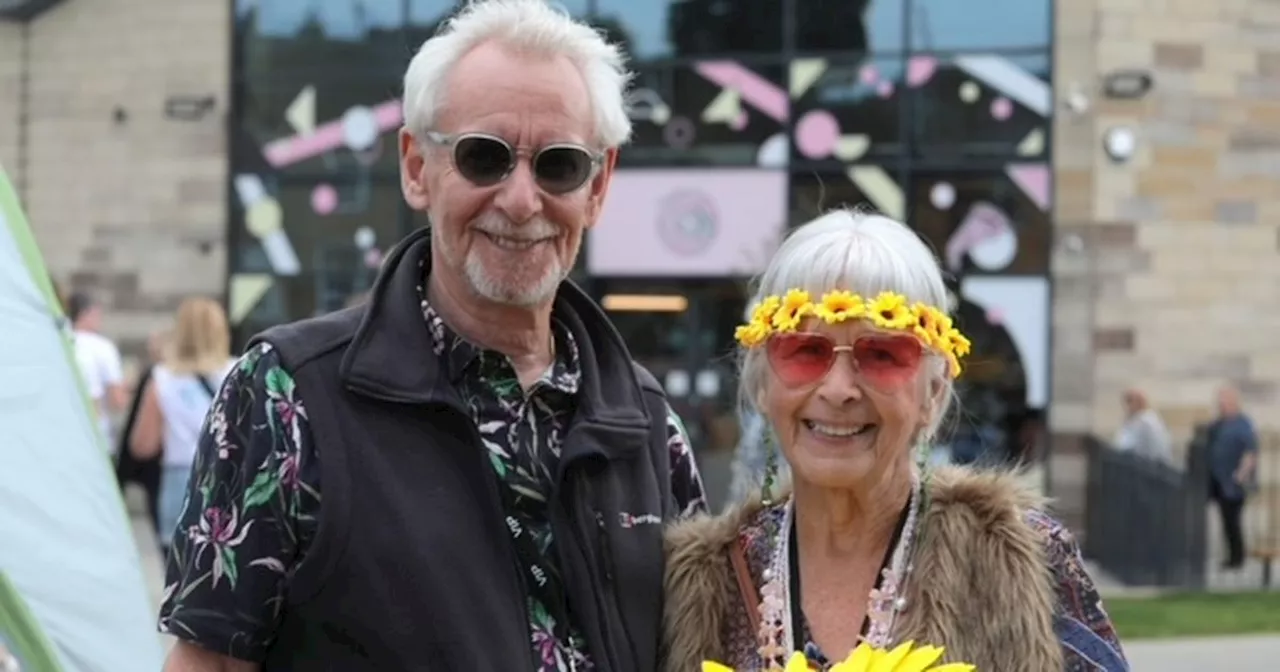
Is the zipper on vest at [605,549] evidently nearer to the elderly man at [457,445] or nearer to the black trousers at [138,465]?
the elderly man at [457,445]

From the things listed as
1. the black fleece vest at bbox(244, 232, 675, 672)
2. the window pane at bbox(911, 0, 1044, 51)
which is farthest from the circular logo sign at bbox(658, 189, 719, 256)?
the black fleece vest at bbox(244, 232, 675, 672)

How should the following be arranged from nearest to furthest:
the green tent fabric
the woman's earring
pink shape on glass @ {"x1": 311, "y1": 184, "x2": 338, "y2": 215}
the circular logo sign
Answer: the woman's earring
the green tent fabric
the circular logo sign
pink shape on glass @ {"x1": 311, "y1": 184, "x2": 338, "y2": 215}

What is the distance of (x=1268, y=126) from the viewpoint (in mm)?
14086

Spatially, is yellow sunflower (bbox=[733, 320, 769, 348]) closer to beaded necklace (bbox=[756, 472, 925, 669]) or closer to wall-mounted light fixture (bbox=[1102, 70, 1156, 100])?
beaded necklace (bbox=[756, 472, 925, 669])

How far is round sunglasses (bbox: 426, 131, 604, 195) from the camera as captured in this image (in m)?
2.38

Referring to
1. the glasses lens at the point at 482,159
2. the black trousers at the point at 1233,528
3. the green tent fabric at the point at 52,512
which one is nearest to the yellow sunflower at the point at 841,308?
the glasses lens at the point at 482,159

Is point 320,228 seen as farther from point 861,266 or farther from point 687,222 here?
point 861,266

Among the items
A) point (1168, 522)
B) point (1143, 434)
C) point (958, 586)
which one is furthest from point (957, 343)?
point (1143, 434)

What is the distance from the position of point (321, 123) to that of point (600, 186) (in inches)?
523

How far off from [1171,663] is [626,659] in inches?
259

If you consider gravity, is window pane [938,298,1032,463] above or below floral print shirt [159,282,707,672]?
below

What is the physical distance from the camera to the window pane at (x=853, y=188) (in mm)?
14250

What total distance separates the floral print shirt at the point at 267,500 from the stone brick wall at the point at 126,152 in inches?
537

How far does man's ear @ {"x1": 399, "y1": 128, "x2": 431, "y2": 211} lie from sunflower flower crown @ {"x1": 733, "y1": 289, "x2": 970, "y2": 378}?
1.81 feet
